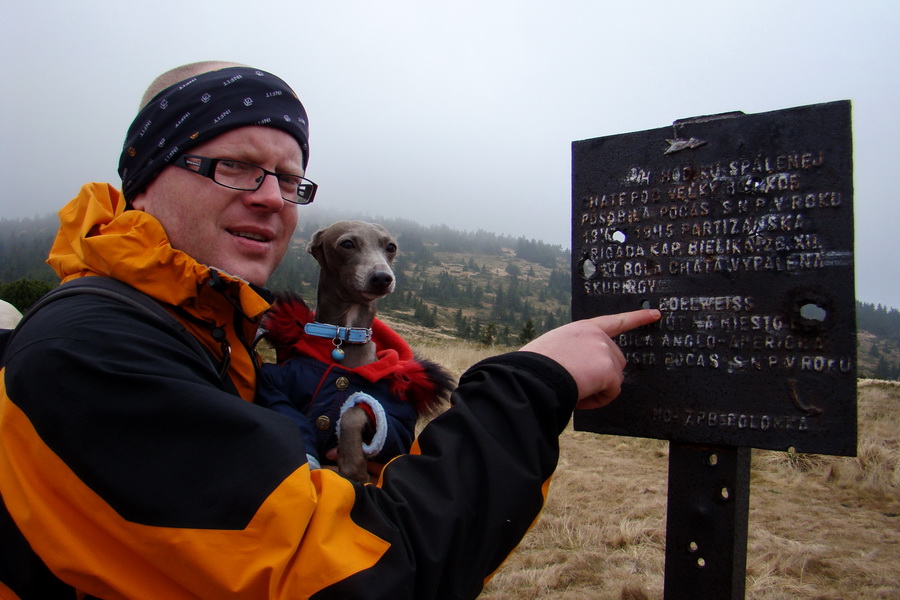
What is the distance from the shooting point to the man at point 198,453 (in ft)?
4.17

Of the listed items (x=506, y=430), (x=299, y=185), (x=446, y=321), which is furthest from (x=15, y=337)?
(x=446, y=321)

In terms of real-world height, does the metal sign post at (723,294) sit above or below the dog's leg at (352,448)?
above

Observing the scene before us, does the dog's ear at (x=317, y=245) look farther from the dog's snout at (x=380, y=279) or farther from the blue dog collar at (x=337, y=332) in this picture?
the blue dog collar at (x=337, y=332)

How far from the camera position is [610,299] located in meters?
2.79

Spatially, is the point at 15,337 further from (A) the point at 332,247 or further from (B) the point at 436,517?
(A) the point at 332,247

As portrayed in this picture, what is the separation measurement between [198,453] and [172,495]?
0.34 ft

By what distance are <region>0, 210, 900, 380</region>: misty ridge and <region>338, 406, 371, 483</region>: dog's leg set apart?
25.6 m

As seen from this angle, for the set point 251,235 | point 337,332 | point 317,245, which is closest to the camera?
point 251,235

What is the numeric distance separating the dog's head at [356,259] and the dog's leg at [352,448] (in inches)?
32.3

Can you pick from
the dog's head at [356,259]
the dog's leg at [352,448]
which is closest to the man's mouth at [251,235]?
the dog's leg at [352,448]

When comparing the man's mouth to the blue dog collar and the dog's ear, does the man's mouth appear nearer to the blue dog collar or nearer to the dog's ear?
the blue dog collar

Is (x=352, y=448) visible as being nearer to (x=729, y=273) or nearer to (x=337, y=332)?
(x=337, y=332)

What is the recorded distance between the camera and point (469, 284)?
99.9 m

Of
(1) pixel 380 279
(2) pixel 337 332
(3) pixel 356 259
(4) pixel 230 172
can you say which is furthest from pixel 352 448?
(4) pixel 230 172
